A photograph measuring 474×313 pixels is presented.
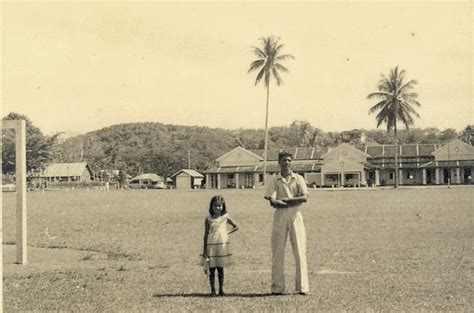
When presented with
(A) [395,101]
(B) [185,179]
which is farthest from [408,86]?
(B) [185,179]

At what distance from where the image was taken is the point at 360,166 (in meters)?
65.1

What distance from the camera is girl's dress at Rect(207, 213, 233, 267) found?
23.0 ft

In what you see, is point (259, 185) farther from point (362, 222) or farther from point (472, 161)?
point (362, 222)

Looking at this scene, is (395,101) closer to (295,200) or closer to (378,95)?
(378,95)

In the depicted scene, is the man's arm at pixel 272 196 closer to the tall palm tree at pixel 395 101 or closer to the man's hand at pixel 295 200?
the man's hand at pixel 295 200

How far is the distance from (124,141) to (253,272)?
332 ft

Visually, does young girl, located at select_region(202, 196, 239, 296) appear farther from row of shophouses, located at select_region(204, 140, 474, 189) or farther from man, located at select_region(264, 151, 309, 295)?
row of shophouses, located at select_region(204, 140, 474, 189)

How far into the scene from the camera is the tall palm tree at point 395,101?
5875 centimetres

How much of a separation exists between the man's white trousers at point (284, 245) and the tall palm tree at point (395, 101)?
53892 millimetres

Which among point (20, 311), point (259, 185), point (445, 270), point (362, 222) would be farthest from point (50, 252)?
point (259, 185)

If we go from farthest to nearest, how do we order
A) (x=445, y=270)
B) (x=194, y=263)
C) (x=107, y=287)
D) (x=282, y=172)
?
1. (x=194, y=263)
2. (x=445, y=270)
3. (x=107, y=287)
4. (x=282, y=172)

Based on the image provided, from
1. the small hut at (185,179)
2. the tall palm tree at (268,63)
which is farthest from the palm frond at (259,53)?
the small hut at (185,179)

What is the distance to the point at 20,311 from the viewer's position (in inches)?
244

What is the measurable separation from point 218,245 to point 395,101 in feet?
178
